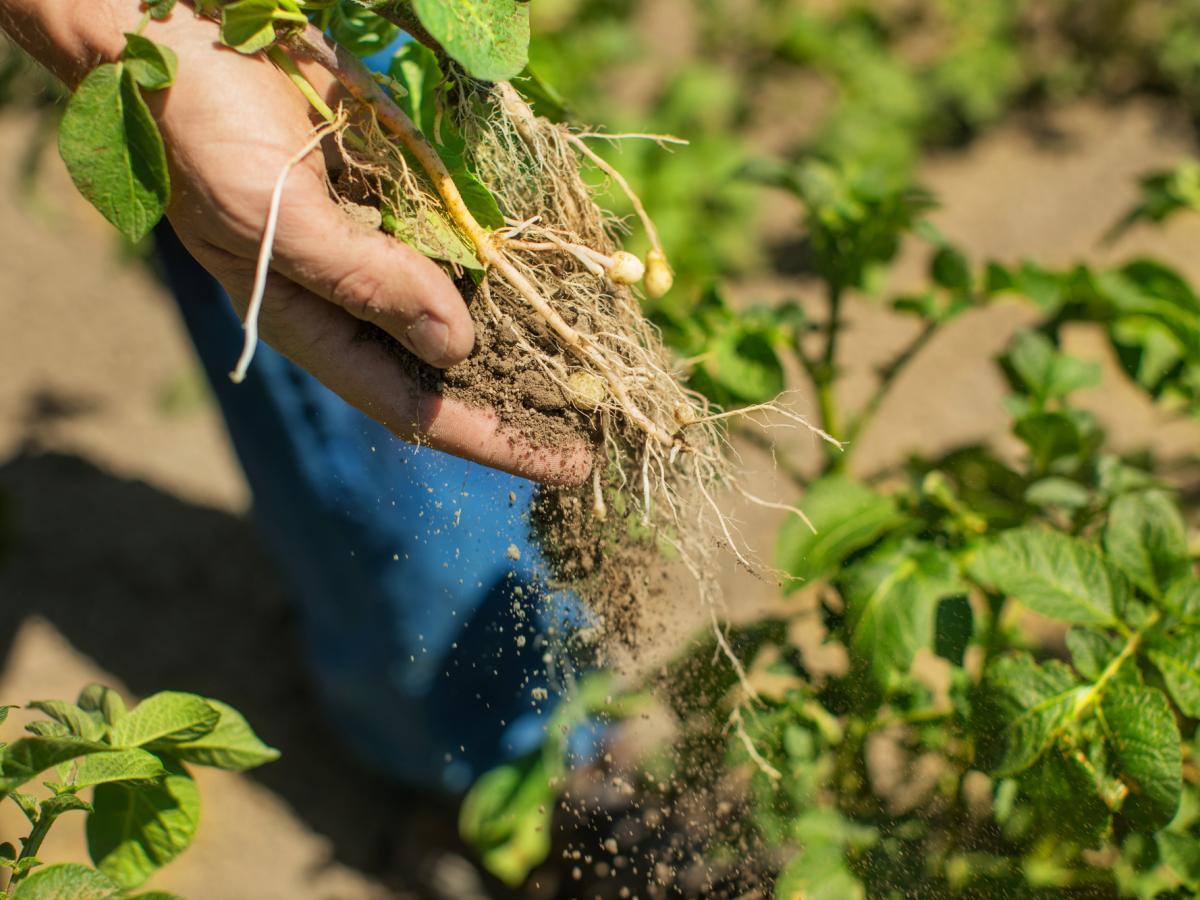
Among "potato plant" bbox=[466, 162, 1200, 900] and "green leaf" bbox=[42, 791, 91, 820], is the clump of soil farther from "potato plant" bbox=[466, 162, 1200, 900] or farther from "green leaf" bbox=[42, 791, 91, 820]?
"green leaf" bbox=[42, 791, 91, 820]

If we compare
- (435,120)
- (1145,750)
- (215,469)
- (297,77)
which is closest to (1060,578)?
(1145,750)

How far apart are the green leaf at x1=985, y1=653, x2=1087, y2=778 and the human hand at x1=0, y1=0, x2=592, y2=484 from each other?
1.63ft

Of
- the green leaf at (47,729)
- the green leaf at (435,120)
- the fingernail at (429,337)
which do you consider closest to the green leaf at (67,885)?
the green leaf at (47,729)

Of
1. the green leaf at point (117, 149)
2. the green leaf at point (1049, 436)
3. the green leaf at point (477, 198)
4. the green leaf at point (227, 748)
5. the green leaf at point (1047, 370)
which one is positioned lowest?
the green leaf at point (227, 748)

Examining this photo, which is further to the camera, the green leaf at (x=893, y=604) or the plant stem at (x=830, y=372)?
the plant stem at (x=830, y=372)

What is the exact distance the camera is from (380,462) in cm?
138

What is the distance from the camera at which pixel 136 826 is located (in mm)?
1009

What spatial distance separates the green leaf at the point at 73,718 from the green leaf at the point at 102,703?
0.03 metres

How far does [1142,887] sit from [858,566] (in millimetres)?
433

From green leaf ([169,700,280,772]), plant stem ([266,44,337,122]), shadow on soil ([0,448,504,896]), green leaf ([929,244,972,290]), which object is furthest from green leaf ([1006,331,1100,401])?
shadow on soil ([0,448,504,896])

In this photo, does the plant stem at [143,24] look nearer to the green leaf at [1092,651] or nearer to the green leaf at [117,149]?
the green leaf at [117,149]

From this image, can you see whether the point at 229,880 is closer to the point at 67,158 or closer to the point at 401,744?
the point at 401,744

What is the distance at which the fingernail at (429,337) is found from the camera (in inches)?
37.3

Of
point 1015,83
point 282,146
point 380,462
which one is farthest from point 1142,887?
point 1015,83
